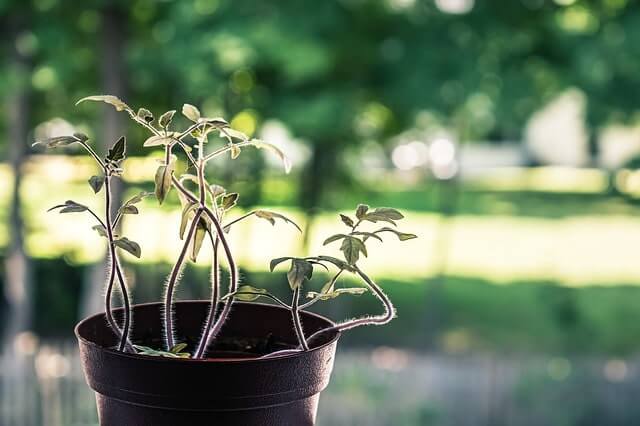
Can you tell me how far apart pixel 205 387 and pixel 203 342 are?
111 mm

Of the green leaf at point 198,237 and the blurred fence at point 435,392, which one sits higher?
the green leaf at point 198,237

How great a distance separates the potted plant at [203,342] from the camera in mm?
780

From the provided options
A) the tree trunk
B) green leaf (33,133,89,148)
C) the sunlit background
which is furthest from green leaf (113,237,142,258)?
the tree trunk

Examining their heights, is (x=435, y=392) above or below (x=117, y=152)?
below

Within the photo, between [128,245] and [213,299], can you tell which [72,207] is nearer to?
[128,245]

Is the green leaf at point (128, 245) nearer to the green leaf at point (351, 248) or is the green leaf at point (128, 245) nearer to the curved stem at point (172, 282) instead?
the curved stem at point (172, 282)

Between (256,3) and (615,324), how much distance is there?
7.42 m

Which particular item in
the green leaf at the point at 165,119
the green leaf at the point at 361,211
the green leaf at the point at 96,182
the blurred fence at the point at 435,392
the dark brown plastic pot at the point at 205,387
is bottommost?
the blurred fence at the point at 435,392

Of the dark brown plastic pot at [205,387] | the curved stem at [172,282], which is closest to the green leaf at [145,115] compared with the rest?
the curved stem at [172,282]

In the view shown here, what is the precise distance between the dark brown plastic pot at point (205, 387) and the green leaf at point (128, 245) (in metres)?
0.09

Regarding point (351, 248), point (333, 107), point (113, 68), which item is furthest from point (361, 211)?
point (113, 68)

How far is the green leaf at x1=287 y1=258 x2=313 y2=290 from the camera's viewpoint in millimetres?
833

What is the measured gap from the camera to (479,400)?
190 inches

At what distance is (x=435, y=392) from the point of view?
4.75 meters
